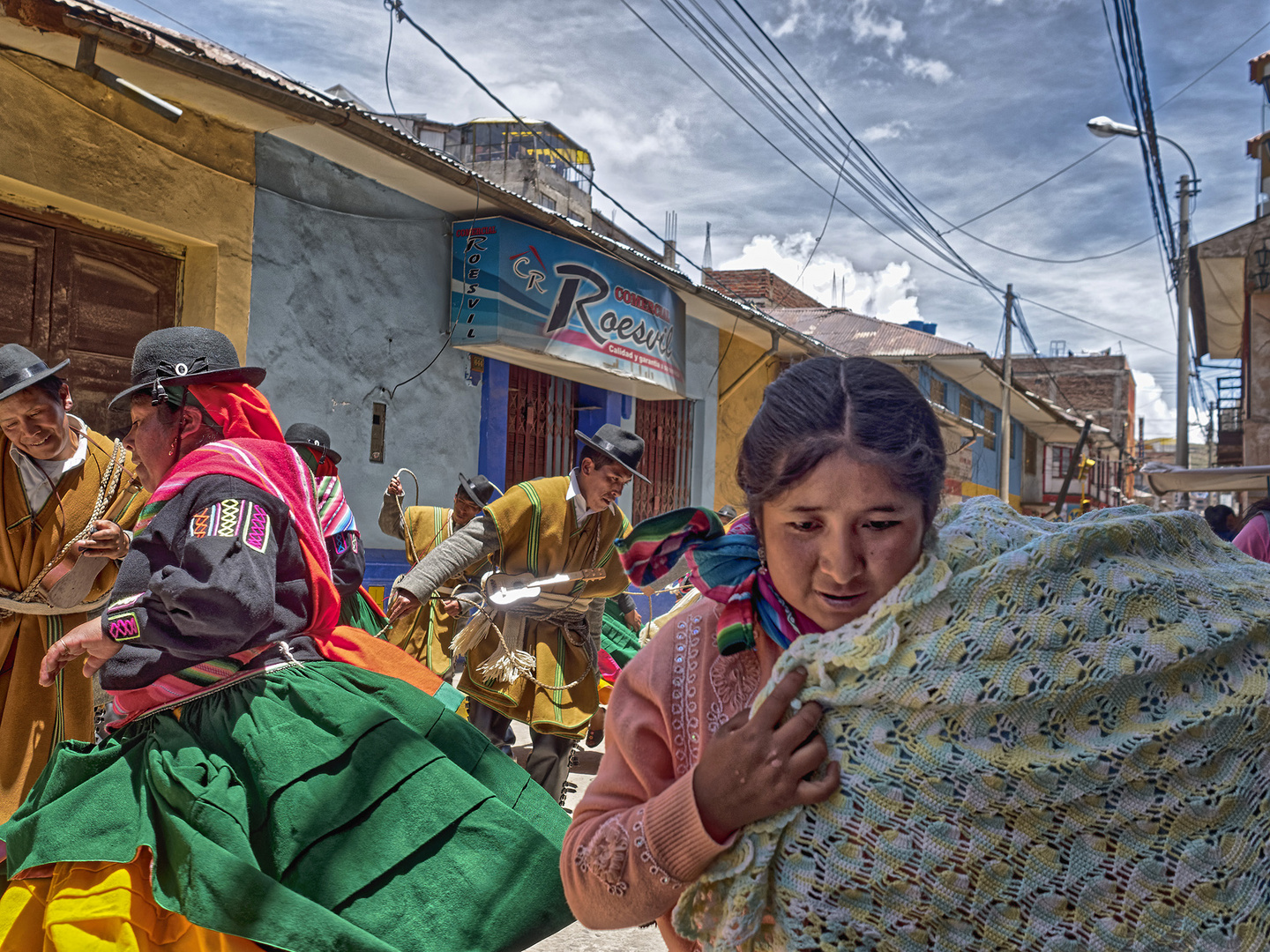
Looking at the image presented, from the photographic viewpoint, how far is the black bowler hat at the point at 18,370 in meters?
3.57

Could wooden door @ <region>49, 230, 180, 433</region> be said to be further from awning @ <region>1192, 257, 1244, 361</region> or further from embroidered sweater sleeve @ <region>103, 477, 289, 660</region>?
awning @ <region>1192, 257, 1244, 361</region>

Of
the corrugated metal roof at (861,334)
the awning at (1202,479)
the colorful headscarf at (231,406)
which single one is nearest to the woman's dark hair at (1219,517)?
the awning at (1202,479)

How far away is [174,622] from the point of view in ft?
7.23

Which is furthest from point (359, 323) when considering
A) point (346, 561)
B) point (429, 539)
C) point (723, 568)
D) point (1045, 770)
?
point (1045, 770)

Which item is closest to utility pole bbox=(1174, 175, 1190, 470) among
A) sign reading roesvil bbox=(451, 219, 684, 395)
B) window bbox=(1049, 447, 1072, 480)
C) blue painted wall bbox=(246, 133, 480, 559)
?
sign reading roesvil bbox=(451, 219, 684, 395)

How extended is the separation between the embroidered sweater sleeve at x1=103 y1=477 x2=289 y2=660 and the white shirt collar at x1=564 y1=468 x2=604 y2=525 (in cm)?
228

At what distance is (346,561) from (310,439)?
49.3 inches

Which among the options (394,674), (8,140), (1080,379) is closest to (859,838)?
(394,674)

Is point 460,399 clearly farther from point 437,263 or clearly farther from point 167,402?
point 167,402

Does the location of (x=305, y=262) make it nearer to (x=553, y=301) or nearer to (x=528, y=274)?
(x=528, y=274)

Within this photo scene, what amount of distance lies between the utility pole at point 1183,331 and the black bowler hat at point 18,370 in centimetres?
1610

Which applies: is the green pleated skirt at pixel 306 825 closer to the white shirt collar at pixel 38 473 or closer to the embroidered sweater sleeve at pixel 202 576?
the embroidered sweater sleeve at pixel 202 576

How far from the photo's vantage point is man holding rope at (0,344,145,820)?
141 inches

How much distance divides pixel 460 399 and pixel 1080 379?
48.4 metres
